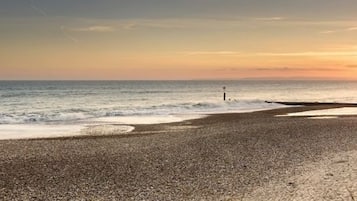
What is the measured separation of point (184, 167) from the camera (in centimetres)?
1545

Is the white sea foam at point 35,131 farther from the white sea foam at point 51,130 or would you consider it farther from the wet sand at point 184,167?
the wet sand at point 184,167

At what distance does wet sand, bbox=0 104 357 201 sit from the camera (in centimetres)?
1211

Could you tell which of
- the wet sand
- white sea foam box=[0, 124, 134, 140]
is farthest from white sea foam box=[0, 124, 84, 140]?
the wet sand

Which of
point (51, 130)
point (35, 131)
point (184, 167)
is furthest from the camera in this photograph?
point (51, 130)

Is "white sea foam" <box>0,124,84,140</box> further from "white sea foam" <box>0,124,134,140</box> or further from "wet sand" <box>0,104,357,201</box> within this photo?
"wet sand" <box>0,104,357,201</box>

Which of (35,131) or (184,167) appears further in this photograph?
(35,131)

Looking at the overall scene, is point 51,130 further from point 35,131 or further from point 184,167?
point 184,167

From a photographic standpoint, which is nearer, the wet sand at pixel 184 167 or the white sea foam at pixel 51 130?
the wet sand at pixel 184 167

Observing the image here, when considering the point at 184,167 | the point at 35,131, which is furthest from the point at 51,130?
the point at 184,167

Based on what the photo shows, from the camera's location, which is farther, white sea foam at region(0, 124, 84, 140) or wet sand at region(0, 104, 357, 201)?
white sea foam at region(0, 124, 84, 140)

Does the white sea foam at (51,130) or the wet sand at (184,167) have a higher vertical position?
the wet sand at (184,167)

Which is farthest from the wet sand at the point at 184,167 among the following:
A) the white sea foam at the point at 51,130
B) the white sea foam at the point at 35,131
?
the white sea foam at the point at 35,131

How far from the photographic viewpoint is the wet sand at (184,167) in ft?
39.7

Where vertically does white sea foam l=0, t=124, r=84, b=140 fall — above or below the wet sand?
below
